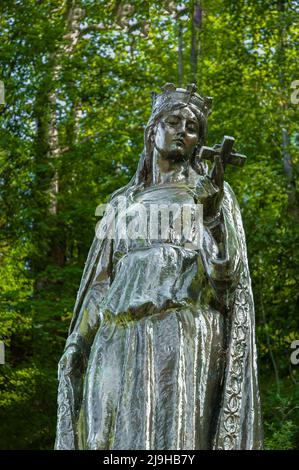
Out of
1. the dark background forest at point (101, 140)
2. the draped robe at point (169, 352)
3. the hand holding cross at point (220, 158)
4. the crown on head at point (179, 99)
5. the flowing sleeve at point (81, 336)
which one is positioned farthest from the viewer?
the dark background forest at point (101, 140)

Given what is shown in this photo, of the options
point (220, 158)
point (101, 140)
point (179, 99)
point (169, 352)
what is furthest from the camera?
point (101, 140)

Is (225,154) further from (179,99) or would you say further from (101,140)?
(101,140)

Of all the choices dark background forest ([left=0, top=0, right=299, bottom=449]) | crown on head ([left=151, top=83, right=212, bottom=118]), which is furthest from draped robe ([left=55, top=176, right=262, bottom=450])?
dark background forest ([left=0, top=0, right=299, bottom=449])

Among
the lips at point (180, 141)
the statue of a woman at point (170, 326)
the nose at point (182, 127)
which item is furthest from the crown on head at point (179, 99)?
A: the lips at point (180, 141)

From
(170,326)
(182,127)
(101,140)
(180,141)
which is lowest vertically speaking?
(170,326)

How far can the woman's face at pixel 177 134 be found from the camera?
30.6ft

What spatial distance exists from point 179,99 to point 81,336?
1819 millimetres

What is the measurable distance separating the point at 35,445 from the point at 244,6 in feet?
27.8

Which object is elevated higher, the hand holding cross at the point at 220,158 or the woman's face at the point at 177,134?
the woman's face at the point at 177,134

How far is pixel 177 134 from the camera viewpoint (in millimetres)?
9312

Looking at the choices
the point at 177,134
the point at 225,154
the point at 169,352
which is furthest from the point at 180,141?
the point at 169,352

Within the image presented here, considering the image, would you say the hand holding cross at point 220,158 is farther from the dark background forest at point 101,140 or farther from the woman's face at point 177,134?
the dark background forest at point 101,140

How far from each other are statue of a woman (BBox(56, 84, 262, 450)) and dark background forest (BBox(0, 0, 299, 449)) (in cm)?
872
